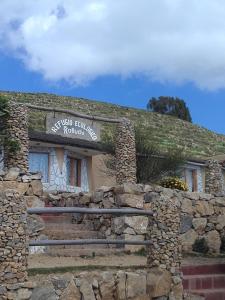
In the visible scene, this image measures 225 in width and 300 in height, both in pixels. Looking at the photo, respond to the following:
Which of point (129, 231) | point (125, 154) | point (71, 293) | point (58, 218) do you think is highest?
point (125, 154)

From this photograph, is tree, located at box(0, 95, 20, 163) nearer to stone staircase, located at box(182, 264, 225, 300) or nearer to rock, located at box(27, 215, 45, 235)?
rock, located at box(27, 215, 45, 235)

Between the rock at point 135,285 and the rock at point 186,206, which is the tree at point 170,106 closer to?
the rock at point 186,206

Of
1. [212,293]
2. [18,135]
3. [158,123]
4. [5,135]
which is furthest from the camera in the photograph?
[158,123]

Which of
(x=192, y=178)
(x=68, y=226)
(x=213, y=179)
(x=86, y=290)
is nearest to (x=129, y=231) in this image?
(x=68, y=226)

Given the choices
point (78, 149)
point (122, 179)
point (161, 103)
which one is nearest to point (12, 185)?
point (122, 179)

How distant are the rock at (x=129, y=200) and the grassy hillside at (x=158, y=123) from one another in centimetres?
2832

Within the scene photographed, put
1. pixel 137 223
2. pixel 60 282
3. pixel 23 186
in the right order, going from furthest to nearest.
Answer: pixel 137 223
pixel 23 186
pixel 60 282

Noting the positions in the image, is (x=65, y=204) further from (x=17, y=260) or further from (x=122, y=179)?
(x=17, y=260)

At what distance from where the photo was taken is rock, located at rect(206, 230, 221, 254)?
1478 centimetres

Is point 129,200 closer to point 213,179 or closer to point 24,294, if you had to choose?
point 24,294

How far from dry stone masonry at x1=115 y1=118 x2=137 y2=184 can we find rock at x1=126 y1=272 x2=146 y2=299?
9.35 m

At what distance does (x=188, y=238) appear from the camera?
15039mm

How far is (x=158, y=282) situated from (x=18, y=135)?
9129 millimetres

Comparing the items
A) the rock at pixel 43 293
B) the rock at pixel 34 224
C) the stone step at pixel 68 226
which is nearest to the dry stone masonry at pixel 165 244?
the rock at pixel 43 293
